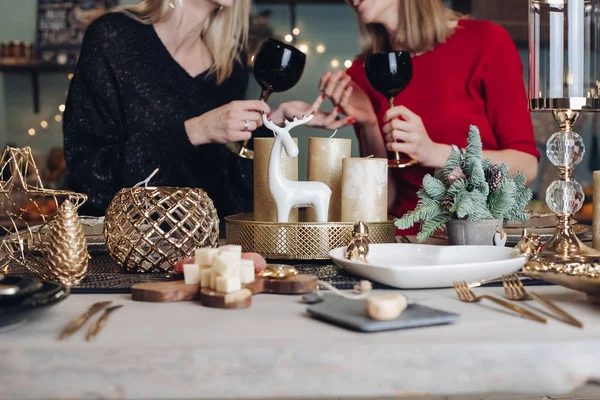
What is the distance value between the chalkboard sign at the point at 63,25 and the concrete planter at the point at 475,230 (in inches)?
111

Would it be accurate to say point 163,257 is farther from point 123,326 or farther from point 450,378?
point 450,378

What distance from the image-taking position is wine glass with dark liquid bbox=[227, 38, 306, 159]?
132cm

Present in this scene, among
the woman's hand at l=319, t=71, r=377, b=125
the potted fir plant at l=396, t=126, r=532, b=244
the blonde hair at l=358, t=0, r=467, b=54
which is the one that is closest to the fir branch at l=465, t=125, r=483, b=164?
the potted fir plant at l=396, t=126, r=532, b=244

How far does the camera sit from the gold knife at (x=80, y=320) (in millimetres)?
666

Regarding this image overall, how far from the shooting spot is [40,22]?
11.7 ft

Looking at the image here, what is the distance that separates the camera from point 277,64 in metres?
1.33

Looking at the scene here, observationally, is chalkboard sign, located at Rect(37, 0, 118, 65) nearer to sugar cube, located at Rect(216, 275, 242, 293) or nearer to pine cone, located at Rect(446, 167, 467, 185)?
pine cone, located at Rect(446, 167, 467, 185)

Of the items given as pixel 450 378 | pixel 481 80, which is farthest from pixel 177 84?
pixel 450 378

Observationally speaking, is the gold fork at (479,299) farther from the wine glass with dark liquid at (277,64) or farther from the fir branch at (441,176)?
the wine glass with dark liquid at (277,64)

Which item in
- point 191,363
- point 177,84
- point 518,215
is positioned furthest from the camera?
point 177,84

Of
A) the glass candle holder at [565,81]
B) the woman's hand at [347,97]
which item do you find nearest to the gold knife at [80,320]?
the glass candle holder at [565,81]

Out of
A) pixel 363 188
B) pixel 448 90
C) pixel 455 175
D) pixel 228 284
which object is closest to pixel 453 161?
pixel 455 175

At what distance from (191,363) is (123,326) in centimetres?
11

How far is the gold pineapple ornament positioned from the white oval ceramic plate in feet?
1.12
